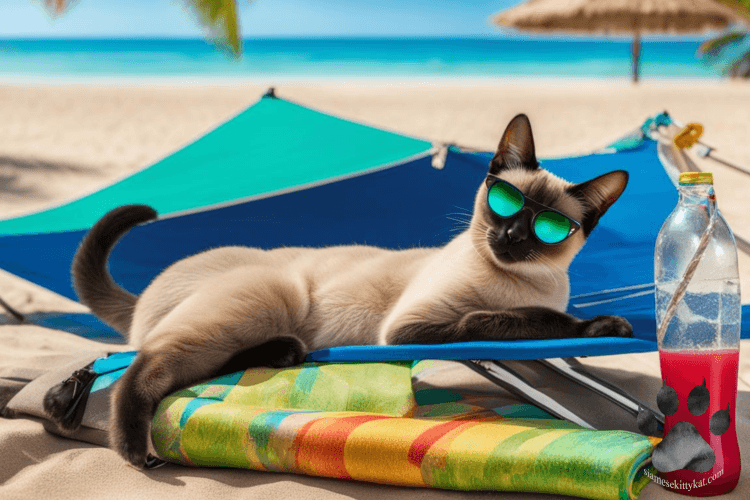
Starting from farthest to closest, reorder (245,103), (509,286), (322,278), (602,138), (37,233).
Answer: (245,103) < (602,138) < (37,233) < (322,278) < (509,286)

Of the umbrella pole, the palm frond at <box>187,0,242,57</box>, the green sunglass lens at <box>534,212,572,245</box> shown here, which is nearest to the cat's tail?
the green sunglass lens at <box>534,212,572,245</box>

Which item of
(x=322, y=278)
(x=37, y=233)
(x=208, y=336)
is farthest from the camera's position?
(x=37, y=233)

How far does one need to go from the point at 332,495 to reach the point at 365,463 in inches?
3.9

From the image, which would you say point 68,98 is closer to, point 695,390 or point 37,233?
point 37,233

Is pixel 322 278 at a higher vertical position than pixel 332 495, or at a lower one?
higher

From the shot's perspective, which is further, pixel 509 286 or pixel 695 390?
pixel 509 286

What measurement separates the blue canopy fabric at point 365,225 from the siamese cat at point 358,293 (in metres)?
0.64

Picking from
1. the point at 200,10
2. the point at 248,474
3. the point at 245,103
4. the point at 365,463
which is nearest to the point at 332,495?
the point at 365,463

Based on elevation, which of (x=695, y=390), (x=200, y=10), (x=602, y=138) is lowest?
(x=602, y=138)

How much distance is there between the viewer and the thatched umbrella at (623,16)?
27.8ft

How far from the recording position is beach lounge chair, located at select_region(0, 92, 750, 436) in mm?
2732

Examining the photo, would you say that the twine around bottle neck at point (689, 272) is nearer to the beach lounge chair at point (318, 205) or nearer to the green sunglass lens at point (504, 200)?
the green sunglass lens at point (504, 200)

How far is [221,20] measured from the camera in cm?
798

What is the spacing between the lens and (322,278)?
2088 mm
